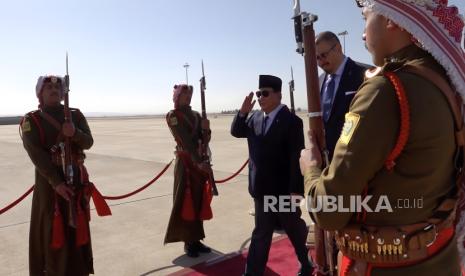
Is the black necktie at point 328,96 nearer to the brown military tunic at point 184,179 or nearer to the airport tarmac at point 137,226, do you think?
the brown military tunic at point 184,179

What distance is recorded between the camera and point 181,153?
471 cm

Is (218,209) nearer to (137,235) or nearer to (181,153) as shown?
(137,235)

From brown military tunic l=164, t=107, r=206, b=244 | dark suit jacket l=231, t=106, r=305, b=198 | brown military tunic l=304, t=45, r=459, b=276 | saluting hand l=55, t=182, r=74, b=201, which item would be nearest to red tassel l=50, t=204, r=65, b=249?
saluting hand l=55, t=182, r=74, b=201

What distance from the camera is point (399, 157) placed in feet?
4.75

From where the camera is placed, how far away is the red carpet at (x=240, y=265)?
4027mm

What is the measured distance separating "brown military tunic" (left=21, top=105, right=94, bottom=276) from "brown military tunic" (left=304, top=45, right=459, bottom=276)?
112 inches

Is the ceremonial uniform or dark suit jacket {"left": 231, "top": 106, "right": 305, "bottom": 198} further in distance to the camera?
the ceremonial uniform

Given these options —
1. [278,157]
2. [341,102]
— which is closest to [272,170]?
[278,157]

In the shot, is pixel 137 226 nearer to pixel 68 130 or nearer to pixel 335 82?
pixel 68 130

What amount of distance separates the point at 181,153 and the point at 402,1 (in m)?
3.51

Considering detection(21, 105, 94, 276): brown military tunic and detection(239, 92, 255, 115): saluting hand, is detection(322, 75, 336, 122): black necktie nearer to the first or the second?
detection(239, 92, 255, 115): saluting hand

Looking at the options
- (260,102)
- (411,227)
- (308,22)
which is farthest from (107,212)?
(411,227)

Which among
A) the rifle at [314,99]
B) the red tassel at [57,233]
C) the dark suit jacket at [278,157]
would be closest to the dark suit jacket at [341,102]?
the dark suit jacket at [278,157]

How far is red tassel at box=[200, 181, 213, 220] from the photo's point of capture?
471 cm
